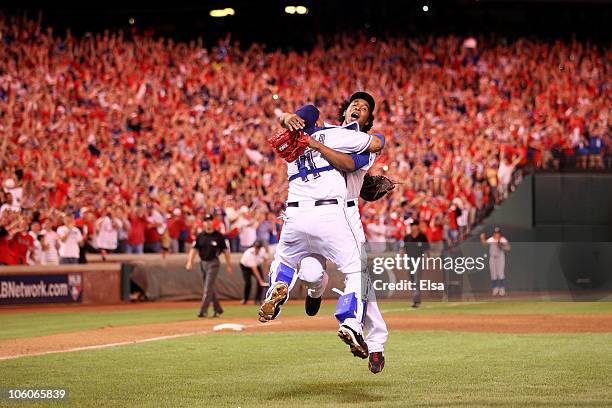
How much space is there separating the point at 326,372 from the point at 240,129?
71.2ft

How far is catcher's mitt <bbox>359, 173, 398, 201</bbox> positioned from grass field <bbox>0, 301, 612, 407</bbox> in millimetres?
1763

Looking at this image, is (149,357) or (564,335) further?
(564,335)

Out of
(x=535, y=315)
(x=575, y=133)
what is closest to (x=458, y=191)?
(x=575, y=133)

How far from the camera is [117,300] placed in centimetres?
2472

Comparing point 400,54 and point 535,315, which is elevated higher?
point 400,54

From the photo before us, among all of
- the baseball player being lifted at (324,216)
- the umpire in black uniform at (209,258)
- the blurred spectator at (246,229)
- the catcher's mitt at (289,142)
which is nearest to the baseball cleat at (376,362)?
the baseball player being lifted at (324,216)

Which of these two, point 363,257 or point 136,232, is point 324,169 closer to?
point 363,257

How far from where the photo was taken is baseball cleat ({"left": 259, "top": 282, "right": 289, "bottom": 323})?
8.36m

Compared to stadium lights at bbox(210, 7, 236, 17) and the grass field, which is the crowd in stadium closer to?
stadium lights at bbox(210, 7, 236, 17)

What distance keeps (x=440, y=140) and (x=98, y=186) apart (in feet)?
35.7

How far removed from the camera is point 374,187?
922 cm

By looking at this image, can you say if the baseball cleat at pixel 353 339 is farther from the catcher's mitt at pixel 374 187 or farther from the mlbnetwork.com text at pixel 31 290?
the mlbnetwork.com text at pixel 31 290

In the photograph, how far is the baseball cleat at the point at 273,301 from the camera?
8.36 metres

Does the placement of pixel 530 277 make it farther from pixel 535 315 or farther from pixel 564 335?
pixel 564 335
